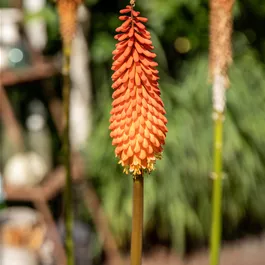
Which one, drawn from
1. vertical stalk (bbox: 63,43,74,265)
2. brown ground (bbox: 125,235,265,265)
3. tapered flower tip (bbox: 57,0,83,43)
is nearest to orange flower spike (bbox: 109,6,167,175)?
vertical stalk (bbox: 63,43,74,265)

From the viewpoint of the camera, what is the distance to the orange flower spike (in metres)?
1.11

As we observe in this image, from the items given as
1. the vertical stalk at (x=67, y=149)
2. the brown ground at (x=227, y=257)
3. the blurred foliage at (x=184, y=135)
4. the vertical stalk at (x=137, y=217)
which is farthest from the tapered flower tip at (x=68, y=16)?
the brown ground at (x=227, y=257)

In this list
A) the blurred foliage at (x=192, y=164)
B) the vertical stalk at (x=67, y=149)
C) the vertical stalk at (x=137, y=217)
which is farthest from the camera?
the blurred foliage at (x=192, y=164)

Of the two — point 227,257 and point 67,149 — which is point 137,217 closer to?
point 67,149

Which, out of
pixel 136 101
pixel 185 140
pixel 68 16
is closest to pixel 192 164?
pixel 185 140

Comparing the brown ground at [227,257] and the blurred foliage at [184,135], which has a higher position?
the blurred foliage at [184,135]

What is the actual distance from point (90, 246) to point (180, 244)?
28.9 inches

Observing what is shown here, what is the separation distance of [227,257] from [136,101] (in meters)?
3.96

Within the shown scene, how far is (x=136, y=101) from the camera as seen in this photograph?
1.15 metres

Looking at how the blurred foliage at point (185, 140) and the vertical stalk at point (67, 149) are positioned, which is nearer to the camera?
the vertical stalk at point (67, 149)

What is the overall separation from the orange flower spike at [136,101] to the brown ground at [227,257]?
147 inches

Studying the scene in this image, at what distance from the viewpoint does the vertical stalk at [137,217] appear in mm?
1073

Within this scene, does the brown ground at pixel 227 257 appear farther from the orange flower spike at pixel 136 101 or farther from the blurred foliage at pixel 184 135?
the orange flower spike at pixel 136 101

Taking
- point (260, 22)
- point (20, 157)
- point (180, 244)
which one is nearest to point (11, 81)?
point (20, 157)
